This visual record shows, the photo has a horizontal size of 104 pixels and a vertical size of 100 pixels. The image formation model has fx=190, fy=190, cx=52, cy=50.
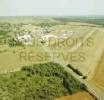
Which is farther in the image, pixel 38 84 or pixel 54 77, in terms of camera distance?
pixel 54 77

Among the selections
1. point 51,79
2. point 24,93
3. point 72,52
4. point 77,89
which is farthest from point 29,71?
point 72,52

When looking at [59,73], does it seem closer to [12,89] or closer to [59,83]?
[59,83]

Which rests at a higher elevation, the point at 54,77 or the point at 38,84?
the point at 54,77

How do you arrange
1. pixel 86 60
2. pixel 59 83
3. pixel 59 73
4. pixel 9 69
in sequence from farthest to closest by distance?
1. pixel 86 60
2. pixel 9 69
3. pixel 59 73
4. pixel 59 83

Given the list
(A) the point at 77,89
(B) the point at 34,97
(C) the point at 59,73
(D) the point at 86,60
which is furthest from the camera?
(D) the point at 86,60

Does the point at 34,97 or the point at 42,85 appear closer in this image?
the point at 34,97

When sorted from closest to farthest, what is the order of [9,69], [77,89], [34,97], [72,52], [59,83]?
[34,97] → [77,89] → [59,83] → [9,69] → [72,52]

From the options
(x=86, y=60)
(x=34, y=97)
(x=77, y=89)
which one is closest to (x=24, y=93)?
(x=34, y=97)

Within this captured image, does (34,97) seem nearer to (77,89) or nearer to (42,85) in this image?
(42,85)

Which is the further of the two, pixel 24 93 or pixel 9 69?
pixel 9 69
